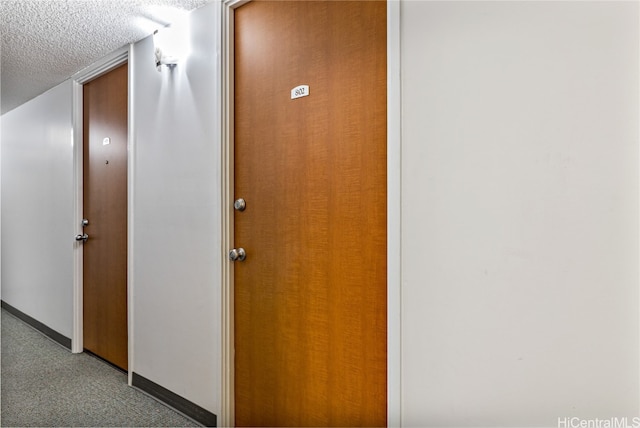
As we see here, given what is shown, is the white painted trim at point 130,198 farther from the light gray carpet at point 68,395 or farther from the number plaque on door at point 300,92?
the number plaque on door at point 300,92

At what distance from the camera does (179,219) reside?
220 centimetres

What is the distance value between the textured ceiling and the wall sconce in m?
0.07

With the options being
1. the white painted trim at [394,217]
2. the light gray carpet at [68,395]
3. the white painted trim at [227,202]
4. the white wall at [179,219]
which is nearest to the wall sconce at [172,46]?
the white wall at [179,219]

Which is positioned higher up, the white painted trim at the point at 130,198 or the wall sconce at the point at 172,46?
the wall sconce at the point at 172,46

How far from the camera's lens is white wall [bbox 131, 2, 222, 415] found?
200 cm

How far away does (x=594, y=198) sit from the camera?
99 centimetres

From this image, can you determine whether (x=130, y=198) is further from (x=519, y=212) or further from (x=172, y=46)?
(x=519, y=212)

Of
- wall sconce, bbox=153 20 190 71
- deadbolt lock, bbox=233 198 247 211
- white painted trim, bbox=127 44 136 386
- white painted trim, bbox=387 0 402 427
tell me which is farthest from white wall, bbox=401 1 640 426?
white painted trim, bbox=127 44 136 386

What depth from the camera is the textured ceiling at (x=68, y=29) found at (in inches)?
80.7

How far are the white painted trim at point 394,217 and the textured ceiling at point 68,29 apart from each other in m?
1.18

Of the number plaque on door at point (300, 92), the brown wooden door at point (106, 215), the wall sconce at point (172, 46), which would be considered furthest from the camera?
the brown wooden door at point (106, 215)

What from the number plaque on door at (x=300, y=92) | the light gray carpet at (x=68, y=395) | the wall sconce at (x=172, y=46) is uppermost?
the wall sconce at (x=172, y=46)

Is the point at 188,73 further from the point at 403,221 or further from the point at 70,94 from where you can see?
the point at 70,94

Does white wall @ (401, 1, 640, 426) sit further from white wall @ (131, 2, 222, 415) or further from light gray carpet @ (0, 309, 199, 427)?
light gray carpet @ (0, 309, 199, 427)
